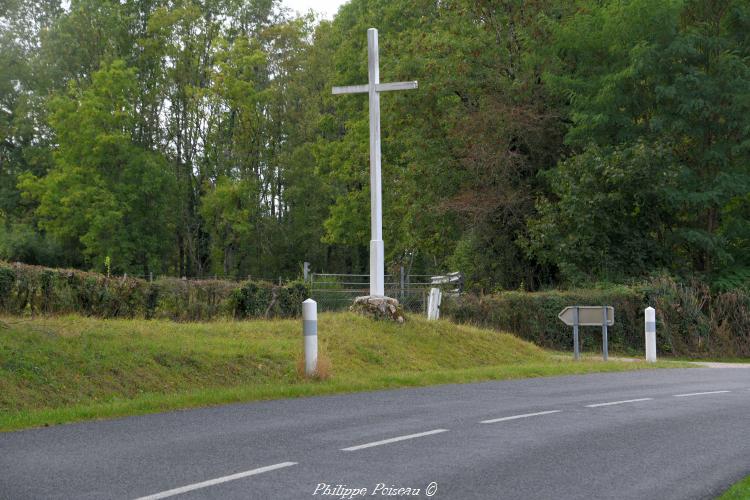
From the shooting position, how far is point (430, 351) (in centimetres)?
1981

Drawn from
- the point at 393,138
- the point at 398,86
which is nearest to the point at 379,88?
the point at 398,86

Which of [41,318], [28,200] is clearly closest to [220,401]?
[41,318]

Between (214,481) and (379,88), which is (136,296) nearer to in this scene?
(379,88)

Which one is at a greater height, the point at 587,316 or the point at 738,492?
the point at 587,316

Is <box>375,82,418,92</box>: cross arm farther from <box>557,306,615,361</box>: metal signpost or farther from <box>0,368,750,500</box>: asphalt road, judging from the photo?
<box>0,368,750,500</box>: asphalt road

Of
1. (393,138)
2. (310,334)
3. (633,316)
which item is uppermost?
(393,138)

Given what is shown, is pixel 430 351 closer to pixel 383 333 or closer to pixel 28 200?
pixel 383 333

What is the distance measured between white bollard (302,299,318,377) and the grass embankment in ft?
0.89

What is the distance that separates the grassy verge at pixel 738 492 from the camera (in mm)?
6977

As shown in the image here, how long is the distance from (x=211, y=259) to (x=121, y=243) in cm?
903

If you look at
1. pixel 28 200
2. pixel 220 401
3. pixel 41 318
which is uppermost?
pixel 28 200

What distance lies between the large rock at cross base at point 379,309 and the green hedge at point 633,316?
7.24 meters

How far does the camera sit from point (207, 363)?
14891 mm

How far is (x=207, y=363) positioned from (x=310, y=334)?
5.33 ft
